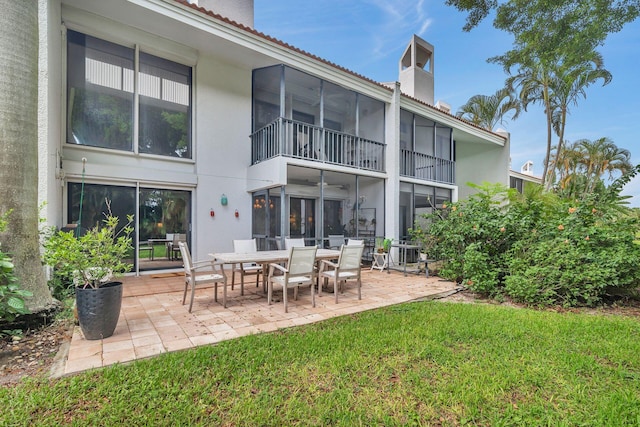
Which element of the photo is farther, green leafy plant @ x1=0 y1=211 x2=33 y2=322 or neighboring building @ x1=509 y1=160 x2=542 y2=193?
neighboring building @ x1=509 y1=160 x2=542 y2=193

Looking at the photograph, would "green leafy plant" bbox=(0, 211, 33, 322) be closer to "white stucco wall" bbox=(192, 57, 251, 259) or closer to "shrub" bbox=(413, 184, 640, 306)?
"white stucco wall" bbox=(192, 57, 251, 259)

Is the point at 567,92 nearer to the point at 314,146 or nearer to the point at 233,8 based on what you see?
the point at 314,146

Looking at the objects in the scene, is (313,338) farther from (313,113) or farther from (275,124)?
(313,113)

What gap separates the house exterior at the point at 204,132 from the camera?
6531 mm

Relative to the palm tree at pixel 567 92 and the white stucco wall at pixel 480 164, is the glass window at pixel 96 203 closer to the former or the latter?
the white stucco wall at pixel 480 164

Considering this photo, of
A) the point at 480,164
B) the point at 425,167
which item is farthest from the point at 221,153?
the point at 480,164

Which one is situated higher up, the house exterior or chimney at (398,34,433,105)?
chimney at (398,34,433,105)

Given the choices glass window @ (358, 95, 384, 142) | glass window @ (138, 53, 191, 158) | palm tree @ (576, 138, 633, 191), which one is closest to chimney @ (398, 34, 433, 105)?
glass window @ (358, 95, 384, 142)

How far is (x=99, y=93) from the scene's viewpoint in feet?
23.2

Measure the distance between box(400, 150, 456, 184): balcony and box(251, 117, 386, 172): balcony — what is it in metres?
1.35

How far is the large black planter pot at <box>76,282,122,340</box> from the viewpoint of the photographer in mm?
3436

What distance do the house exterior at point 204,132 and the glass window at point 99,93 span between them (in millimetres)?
23

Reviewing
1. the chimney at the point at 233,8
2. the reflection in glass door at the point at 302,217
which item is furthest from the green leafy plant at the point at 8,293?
the chimney at the point at 233,8

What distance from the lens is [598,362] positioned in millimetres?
3172
